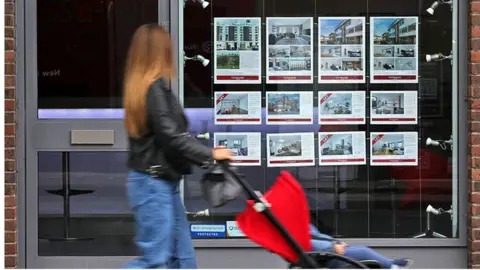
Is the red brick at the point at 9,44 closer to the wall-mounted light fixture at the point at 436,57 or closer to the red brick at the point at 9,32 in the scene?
the red brick at the point at 9,32

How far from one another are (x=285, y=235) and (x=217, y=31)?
269 centimetres

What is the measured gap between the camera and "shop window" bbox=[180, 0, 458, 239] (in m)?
6.46

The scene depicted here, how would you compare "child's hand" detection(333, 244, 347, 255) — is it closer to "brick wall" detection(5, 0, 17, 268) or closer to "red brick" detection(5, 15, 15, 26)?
"brick wall" detection(5, 0, 17, 268)

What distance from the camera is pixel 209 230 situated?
6496 mm

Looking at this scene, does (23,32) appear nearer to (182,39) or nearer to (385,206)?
(182,39)

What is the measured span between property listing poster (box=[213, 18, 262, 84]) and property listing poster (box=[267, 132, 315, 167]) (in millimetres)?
485

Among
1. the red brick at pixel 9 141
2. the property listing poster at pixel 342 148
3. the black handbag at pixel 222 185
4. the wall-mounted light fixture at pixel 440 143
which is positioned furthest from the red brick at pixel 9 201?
the wall-mounted light fixture at pixel 440 143

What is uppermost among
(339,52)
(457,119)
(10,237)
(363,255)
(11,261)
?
(339,52)

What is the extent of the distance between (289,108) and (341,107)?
41 cm

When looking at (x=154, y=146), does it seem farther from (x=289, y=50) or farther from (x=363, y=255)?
(x=289, y=50)

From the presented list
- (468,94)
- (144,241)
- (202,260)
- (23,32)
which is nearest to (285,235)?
(144,241)

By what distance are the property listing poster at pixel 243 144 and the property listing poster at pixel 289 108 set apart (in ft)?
0.60

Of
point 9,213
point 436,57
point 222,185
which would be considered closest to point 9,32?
point 9,213

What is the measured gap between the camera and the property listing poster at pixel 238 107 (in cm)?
646
